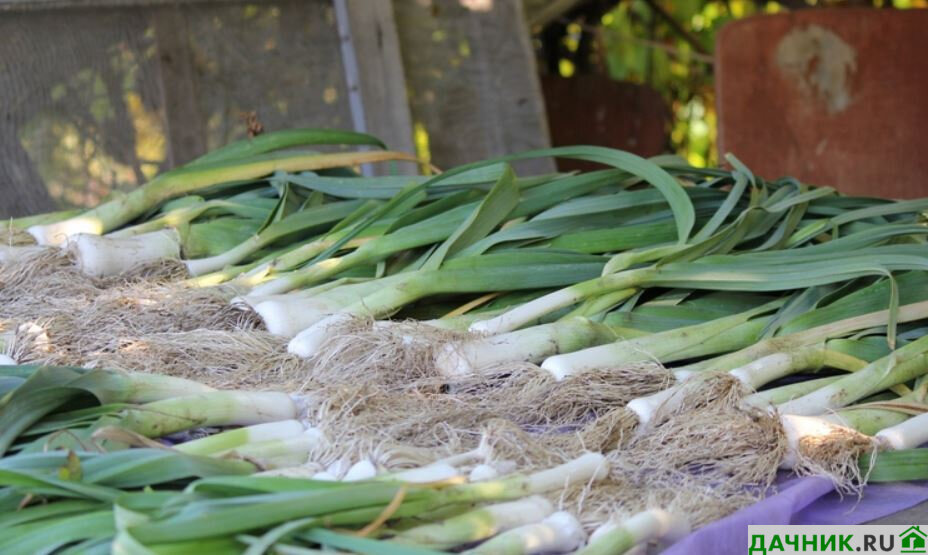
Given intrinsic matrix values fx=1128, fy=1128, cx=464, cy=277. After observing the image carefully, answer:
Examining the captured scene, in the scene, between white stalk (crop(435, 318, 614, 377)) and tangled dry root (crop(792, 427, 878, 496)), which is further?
white stalk (crop(435, 318, 614, 377))

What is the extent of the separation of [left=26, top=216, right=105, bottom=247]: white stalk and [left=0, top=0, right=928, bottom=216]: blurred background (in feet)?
2.76

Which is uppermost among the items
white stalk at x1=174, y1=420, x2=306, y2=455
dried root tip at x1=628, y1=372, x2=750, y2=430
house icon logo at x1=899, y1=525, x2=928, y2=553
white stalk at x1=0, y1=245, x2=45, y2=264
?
white stalk at x1=0, y1=245, x2=45, y2=264

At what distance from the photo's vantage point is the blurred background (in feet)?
10.5

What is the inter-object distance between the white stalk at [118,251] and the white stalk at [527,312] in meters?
0.66

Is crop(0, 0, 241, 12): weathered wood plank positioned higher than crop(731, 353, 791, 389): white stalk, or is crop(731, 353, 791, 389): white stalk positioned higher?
crop(0, 0, 241, 12): weathered wood plank

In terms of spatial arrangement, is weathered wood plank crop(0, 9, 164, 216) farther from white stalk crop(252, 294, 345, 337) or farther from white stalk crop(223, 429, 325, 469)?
white stalk crop(223, 429, 325, 469)

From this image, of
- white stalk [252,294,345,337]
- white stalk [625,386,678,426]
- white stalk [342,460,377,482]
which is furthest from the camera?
white stalk [252,294,345,337]

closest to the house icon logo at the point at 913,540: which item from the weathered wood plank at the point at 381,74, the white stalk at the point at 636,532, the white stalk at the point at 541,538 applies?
the white stalk at the point at 636,532

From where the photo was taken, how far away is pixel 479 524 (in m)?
1.08

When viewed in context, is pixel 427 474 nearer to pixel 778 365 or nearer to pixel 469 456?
pixel 469 456

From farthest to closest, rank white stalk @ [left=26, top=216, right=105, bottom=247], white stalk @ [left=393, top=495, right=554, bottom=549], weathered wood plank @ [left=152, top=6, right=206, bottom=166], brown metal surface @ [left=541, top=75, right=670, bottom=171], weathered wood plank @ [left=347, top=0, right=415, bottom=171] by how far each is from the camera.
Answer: brown metal surface @ [left=541, top=75, right=670, bottom=171], weathered wood plank @ [left=347, top=0, right=415, bottom=171], weathered wood plank @ [left=152, top=6, right=206, bottom=166], white stalk @ [left=26, top=216, right=105, bottom=247], white stalk @ [left=393, top=495, right=554, bottom=549]

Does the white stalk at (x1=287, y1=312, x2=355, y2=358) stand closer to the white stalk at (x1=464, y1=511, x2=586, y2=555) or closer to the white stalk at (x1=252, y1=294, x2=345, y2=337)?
the white stalk at (x1=252, y1=294, x2=345, y2=337)

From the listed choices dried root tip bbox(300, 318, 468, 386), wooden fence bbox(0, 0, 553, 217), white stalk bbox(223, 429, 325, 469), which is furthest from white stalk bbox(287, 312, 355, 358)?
wooden fence bbox(0, 0, 553, 217)

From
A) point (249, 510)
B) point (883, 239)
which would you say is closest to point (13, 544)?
point (249, 510)
